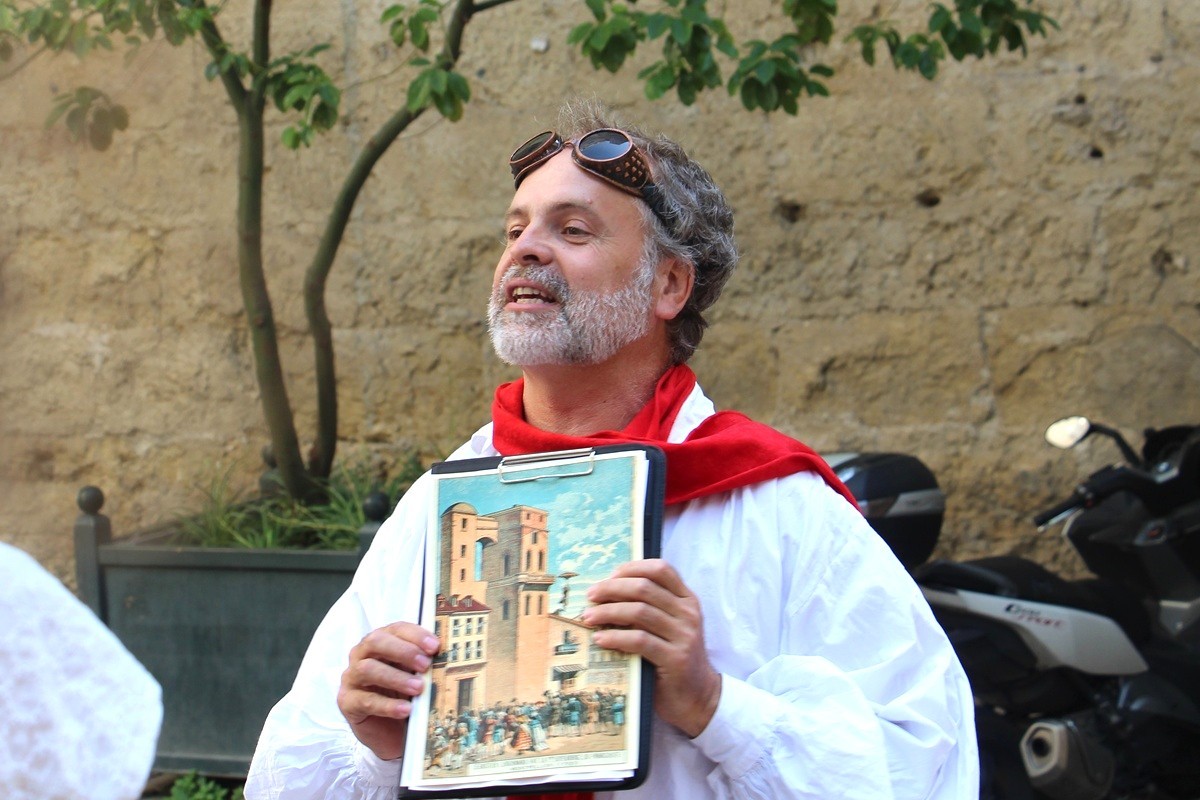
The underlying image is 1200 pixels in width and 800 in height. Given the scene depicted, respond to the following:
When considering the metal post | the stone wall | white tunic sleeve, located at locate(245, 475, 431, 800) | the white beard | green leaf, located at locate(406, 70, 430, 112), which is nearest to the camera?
white tunic sleeve, located at locate(245, 475, 431, 800)

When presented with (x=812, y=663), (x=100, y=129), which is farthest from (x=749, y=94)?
(x=812, y=663)

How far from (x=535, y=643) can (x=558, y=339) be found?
20.6 inches

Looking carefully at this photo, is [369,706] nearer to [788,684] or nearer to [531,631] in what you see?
[531,631]

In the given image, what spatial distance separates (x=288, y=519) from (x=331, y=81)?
4.44 feet

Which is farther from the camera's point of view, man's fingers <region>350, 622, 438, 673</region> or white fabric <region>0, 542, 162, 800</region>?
man's fingers <region>350, 622, 438, 673</region>

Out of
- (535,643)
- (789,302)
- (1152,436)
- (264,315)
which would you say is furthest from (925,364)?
(535,643)

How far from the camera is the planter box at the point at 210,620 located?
3.87 metres

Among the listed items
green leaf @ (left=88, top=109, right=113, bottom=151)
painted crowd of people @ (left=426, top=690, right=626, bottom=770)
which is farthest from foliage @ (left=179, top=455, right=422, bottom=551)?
painted crowd of people @ (left=426, top=690, right=626, bottom=770)

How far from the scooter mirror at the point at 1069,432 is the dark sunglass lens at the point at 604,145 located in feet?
5.93

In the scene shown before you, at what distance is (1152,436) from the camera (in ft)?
11.9

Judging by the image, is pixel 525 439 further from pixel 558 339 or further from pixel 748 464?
pixel 748 464

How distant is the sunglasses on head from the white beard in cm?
13

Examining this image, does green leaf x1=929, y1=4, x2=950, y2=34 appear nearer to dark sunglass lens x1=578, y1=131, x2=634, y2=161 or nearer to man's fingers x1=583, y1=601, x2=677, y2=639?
dark sunglass lens x1=578, y1=131, x2=634, y2=161

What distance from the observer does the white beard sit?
1.97 m
